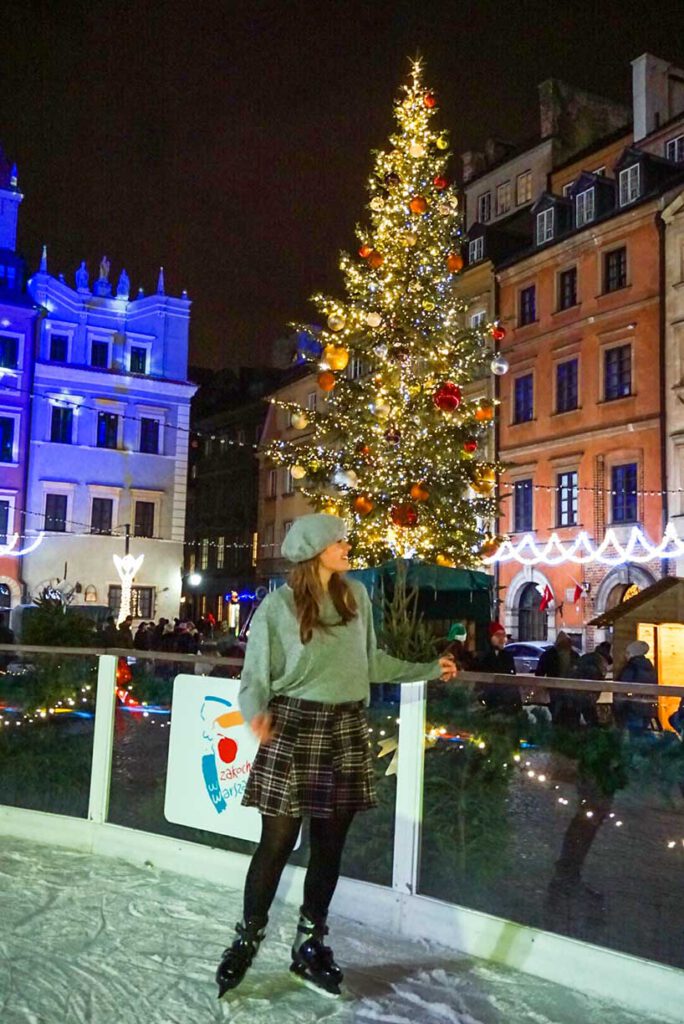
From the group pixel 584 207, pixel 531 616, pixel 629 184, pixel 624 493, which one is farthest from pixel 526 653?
pixel 584 207

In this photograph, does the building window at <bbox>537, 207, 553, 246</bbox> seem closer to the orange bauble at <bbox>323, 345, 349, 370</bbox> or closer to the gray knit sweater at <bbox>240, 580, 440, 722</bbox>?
the orange bauble at <bbox>323, 345, 349, 370</bbox>

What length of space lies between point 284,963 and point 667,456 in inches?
1054

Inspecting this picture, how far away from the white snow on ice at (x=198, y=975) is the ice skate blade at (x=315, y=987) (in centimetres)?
3

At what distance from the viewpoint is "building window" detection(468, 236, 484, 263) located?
126ft

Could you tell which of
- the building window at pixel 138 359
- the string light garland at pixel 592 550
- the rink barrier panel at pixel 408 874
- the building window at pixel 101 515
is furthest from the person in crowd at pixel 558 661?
the building window at pixel 138 359

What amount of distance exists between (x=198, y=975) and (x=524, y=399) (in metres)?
32.6

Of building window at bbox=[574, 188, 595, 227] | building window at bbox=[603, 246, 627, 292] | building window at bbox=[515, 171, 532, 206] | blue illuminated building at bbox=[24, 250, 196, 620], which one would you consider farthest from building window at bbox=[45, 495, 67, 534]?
building window at bbox=[603, 246, 627, 292]

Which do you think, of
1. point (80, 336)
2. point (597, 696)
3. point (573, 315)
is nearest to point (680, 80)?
point (573, 315)

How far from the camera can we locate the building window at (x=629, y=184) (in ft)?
104

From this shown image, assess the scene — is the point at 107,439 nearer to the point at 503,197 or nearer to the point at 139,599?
the point at 139,599

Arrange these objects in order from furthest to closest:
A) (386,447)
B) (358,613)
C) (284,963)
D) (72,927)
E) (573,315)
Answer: (573,315) → (386,447) → (72,927) → (284,963) → (358,613)

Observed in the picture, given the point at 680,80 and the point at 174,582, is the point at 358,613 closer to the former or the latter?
the point at 680,80

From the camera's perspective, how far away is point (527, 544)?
34250mm

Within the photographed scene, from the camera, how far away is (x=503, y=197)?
4247cm
